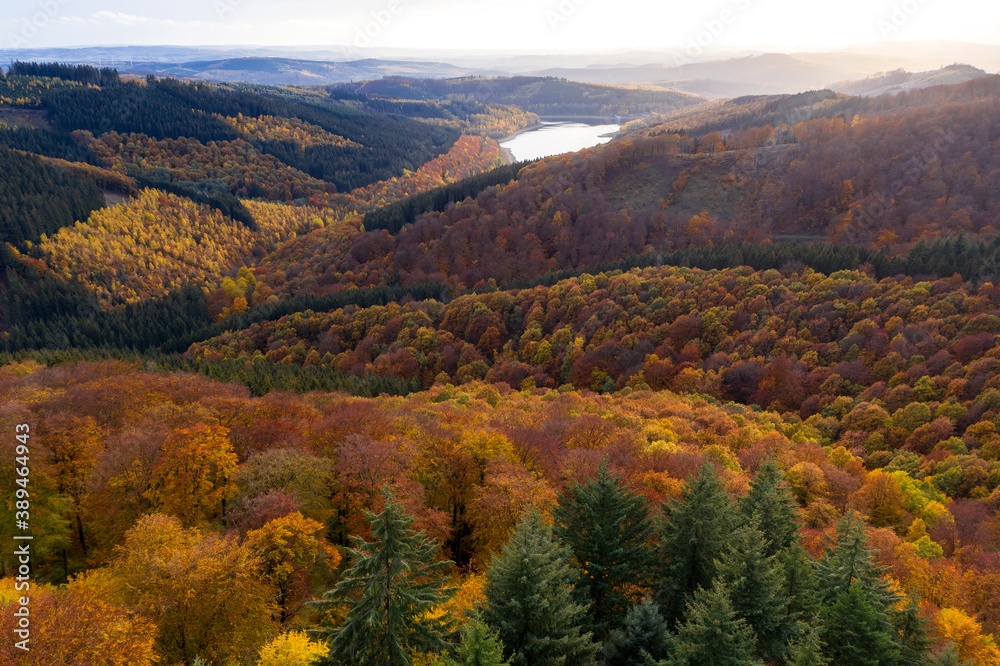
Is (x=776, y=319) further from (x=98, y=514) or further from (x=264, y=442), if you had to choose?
(x=98, y=514)

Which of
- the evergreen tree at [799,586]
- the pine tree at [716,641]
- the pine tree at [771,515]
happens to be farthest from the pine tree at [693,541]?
the pine tree at [716,641]

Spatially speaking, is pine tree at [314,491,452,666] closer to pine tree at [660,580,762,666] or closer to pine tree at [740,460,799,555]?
pine tree at [660,580,762,666]

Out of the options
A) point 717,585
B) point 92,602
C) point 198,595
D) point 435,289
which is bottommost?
point 435,289

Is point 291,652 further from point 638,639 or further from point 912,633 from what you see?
point 912,633

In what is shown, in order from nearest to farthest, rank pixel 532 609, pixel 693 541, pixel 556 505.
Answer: pixel 532 609
pixel 693 541
pixel 556 505

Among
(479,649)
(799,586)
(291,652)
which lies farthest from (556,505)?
(291,652)

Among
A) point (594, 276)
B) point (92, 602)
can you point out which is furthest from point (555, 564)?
point (594, 276)
